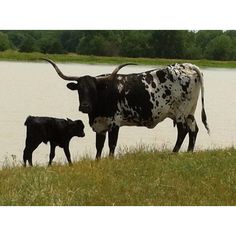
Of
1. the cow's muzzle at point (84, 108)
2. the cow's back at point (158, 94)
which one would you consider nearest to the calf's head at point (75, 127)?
the cow's muzzle at point (84, 108)

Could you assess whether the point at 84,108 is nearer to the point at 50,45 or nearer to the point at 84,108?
the point at 84,108

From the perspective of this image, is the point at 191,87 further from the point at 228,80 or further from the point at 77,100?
the point at 77,100

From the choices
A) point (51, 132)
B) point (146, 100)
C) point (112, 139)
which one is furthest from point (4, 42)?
point (146, 100)

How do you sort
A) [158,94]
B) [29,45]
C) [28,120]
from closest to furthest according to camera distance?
[28,120]
[29,45]
[158,94]

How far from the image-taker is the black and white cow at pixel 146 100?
29.7ft

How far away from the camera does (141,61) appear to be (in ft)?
30.4

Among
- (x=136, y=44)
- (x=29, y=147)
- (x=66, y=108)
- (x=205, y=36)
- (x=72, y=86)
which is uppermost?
(x=205, y=36)

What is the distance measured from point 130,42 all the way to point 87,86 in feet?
3.73

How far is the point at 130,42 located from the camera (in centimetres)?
927

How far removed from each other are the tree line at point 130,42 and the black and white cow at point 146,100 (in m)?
0.35

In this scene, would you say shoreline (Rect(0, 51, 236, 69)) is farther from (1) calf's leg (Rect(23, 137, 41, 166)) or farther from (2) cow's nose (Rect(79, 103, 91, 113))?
(1) calf's leg (Rect(23, 137, 41, 166))

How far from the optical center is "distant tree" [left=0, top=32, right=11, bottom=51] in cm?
886

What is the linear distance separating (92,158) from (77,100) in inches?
40.0

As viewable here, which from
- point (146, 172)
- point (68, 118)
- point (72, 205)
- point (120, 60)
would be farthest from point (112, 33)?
A: point (72, 205)
